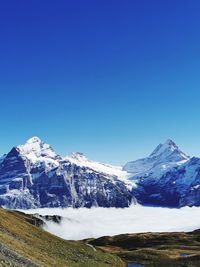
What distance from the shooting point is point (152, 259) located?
16125cm

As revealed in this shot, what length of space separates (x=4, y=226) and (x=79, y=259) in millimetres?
16967

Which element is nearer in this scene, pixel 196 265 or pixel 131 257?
pixel 196 265

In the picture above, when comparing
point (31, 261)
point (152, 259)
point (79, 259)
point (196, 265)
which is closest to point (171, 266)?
point (196, 265)

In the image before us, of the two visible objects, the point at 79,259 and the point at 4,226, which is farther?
the point at 79,259

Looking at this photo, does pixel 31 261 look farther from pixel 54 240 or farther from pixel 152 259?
pixel 152 259

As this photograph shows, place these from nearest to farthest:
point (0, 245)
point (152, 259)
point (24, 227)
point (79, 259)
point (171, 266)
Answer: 1. point (0, 245)
2. point (79, 259)
3. point (24, 227)
4. point (171, 266)
5. point (152, 259)

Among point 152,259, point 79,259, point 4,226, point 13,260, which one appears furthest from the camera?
point 152,259

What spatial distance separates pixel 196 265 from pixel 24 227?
58.1 meters

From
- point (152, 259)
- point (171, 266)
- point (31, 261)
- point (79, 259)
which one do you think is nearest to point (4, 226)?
point (79, 259)

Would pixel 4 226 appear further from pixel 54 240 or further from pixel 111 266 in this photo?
pixel 111 266

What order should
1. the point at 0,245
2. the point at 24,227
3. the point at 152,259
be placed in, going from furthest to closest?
1. the point at 152,259
2. the point at 24,227
3. the point at 0,245

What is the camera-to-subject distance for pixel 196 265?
131 metres

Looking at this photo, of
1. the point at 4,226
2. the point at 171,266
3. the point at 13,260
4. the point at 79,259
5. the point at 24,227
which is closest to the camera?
the point at 13,260

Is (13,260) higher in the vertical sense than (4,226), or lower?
lower
